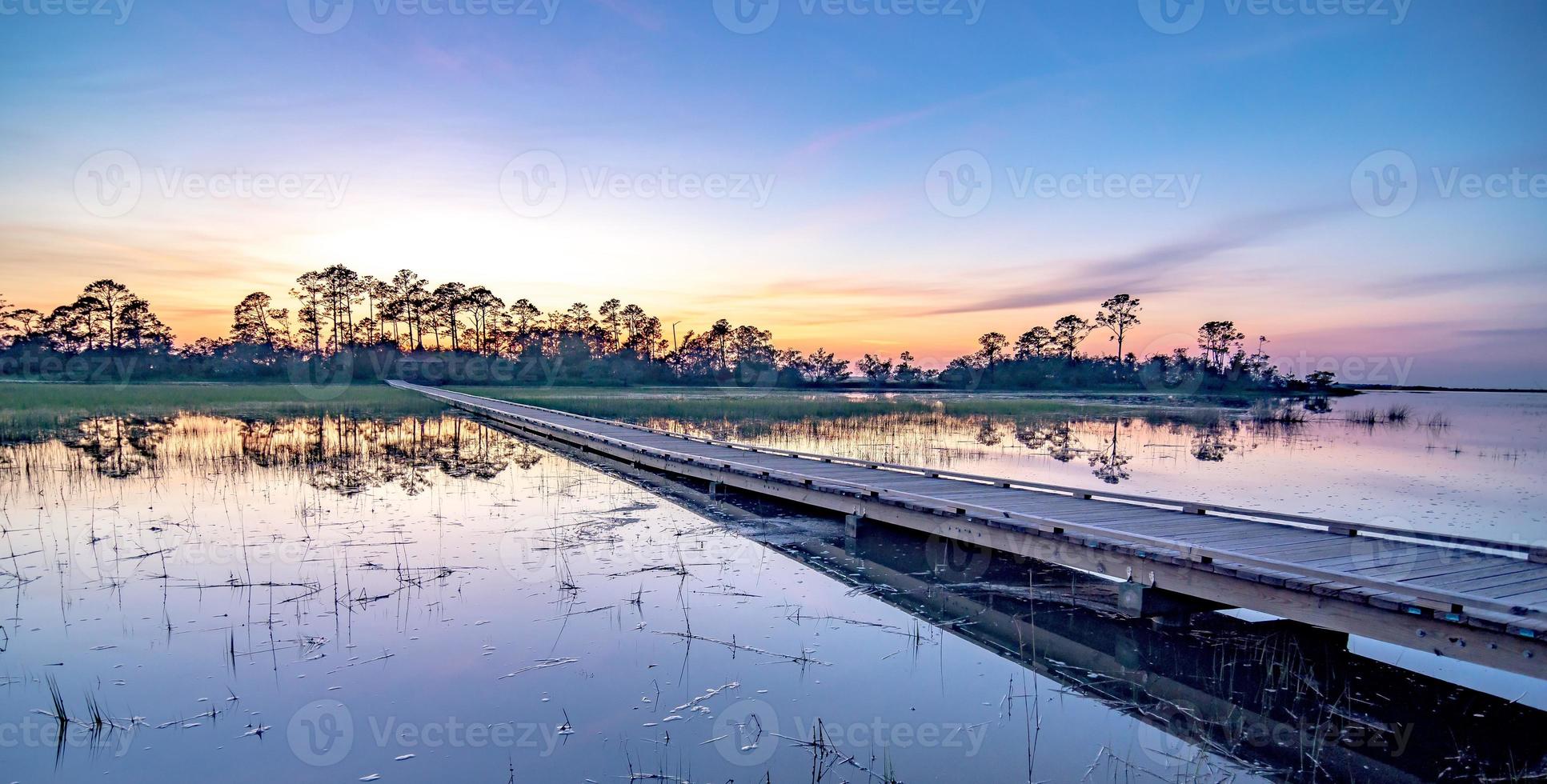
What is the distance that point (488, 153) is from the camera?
72.7 ft

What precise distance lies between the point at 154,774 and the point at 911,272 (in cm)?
3597

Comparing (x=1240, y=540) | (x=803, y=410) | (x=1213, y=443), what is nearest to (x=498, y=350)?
(x=803, y=410)

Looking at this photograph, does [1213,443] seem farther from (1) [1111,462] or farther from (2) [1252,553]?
(2) [1252,553]

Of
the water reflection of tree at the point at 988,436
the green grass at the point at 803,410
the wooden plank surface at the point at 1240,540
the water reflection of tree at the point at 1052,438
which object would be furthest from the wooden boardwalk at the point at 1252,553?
the green grass at the point at 803,410

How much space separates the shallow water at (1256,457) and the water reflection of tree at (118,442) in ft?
45.4

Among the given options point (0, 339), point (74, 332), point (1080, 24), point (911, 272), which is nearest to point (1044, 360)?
point (911, 272)

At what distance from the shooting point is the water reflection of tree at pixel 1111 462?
1507 centimetres

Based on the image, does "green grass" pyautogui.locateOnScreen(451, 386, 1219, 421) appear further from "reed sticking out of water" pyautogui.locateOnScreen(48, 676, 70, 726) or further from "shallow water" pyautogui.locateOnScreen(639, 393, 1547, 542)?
"reed sticking out of water" pyautogui.locateOnScreen(48, 676, 70, 726)

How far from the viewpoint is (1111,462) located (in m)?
17.4

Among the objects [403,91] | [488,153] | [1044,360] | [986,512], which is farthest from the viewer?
[1044,360]

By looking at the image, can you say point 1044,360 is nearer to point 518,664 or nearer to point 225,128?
point 225,128

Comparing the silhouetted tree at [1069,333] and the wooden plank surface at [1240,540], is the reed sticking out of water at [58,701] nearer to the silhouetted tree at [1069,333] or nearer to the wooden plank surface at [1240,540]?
the wooden plank surface at [1240,540]

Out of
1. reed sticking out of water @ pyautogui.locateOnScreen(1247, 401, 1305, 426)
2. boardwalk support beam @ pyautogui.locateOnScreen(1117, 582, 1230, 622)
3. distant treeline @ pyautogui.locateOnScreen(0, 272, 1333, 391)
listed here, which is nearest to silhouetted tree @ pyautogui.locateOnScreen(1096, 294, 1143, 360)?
distant treeline @ pyautogui.locateOnScreen(0, 272, 1333, 391)

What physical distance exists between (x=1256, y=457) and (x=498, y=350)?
273 ft
